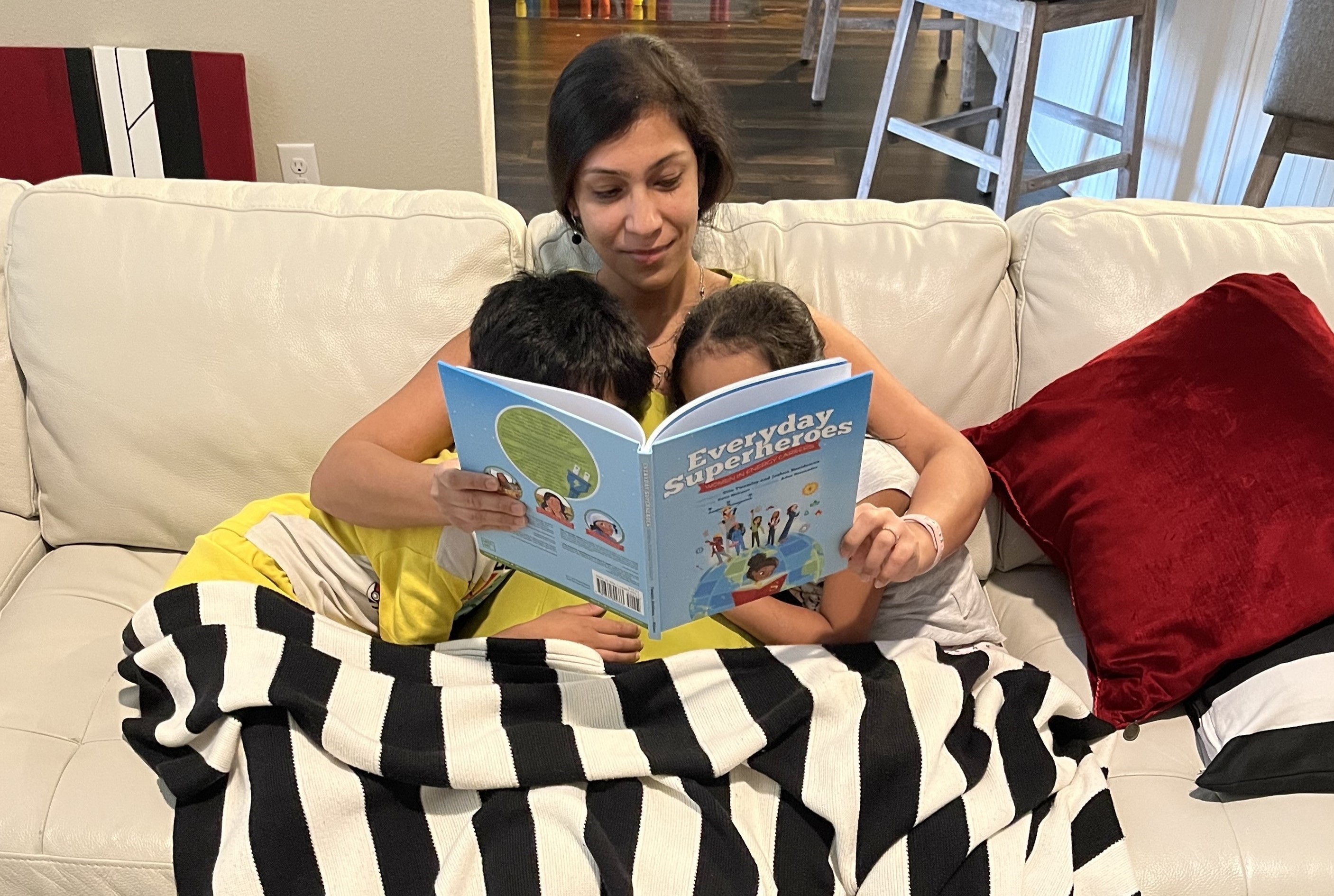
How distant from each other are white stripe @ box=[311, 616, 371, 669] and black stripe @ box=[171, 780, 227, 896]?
0.17 m

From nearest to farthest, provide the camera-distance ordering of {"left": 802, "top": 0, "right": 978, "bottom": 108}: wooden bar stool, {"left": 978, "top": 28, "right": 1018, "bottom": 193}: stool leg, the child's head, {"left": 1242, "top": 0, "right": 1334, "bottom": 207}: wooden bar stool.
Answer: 1. the child's head
2. {"left": 1242, "top": 0, "right": 1334, "bottom": 207}: wooden bar stool
3. {"left": 978, "top": 28, "right": 1018, "bottom": 193}: stool leg
4. {"left": 802, "top": 0, "right": 978, "bottom": 108}: wooden bar stool

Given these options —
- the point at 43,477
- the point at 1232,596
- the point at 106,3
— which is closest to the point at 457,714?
the point at 43,477

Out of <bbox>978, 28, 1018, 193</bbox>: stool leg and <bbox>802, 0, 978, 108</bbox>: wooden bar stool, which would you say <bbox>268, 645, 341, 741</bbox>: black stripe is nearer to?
<bbox>978, 28, 1018, 193</bbox>: stool leg

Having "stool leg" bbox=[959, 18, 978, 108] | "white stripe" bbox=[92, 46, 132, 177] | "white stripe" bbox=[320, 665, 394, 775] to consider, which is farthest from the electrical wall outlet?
"stool leg" bbox=[959, 18, 978, 108]

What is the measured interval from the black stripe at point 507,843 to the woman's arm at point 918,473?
0.43m

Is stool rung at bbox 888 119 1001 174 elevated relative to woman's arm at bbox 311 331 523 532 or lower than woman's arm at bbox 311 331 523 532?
elevated

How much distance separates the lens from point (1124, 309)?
1.59m

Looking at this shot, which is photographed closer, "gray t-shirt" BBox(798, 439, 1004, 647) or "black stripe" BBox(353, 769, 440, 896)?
"black stripe" BBox(353, 769, 440, 896)

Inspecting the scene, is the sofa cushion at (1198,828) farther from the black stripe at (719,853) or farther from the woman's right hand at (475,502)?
the woman's right hand at (475,502)

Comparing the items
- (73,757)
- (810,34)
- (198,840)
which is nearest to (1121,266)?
(198,840)

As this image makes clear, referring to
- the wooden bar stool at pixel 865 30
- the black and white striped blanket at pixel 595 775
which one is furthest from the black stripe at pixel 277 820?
the wooden bar stool at pixel 865 30

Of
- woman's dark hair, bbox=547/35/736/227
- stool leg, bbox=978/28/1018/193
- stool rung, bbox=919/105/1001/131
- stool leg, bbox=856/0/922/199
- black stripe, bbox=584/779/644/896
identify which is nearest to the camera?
black stripe, bbox=584/779/644/896

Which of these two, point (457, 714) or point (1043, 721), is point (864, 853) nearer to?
point (1043, 721)

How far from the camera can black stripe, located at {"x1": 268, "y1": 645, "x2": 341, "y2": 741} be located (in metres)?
1.18
